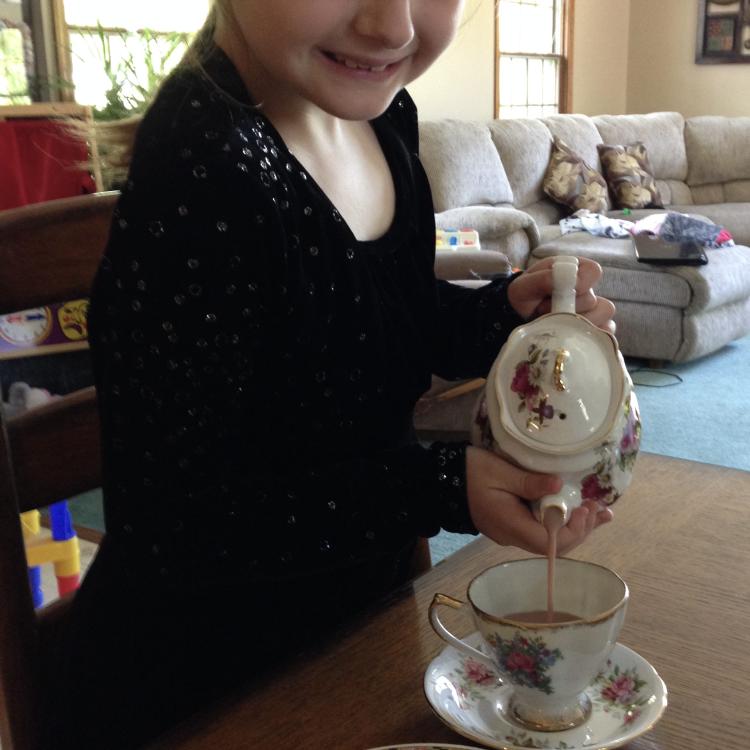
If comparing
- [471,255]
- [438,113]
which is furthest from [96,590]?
[438,113]

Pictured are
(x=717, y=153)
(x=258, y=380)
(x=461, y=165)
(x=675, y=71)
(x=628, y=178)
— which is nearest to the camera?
(x=258, y=380)

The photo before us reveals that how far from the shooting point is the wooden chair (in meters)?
0.76

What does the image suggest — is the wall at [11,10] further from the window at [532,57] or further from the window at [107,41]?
the window at [532,57]

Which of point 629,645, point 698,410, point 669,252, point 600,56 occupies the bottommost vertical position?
point 698,410

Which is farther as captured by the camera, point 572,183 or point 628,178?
point 628,178

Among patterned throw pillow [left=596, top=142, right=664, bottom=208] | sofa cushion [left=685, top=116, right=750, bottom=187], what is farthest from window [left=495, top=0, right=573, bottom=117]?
sofa cushion [left=685, top=116, right=750, bottom=187]

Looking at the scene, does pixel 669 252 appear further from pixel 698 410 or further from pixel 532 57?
pixel 532 57

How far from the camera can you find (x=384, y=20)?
68 cm

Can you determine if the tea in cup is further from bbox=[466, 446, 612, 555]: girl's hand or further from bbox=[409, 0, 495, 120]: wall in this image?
bbox=[409, 0, 495, 120]: wall

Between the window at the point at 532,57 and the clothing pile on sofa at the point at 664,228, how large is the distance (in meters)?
Answer: 1.60

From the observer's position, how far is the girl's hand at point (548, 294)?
0.78 meters

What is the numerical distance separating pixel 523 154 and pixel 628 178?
2.41 feet

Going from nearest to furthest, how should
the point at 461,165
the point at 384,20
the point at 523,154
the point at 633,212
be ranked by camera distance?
the point at 384,20 < the point at 461,165 < the point at 523,154 < the point at 633,212

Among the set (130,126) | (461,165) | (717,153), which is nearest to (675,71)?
(717,153)
